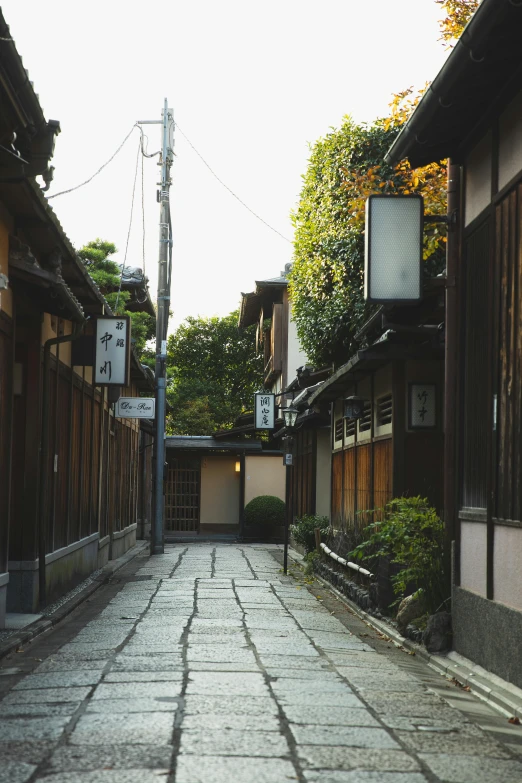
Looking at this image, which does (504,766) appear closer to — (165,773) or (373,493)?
(165,773)

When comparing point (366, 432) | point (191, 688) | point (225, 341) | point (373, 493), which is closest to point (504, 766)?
point (191, 688)

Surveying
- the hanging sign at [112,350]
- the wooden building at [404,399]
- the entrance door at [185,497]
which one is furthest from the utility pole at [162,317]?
the entrance door at [185,497]

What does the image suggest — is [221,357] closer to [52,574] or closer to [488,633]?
[52,574]

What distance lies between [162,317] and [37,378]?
1410cm

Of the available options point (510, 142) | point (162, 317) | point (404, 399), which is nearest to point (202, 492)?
point (162, 317)

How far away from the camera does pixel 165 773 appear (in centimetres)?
524

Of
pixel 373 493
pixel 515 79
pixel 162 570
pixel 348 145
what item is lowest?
pixel 162 570

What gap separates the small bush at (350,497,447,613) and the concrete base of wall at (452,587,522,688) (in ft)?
3.00

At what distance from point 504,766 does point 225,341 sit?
53.3 metres

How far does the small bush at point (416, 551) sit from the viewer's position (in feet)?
37.3

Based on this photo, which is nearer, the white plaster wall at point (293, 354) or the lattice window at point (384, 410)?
the lattice window at point (384, 410)

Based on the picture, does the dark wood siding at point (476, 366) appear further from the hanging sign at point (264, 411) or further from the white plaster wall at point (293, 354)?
the white plaster wall at point (293, 354)

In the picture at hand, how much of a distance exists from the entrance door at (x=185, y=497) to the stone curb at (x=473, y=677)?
88.8ft

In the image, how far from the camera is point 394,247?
409 inches
